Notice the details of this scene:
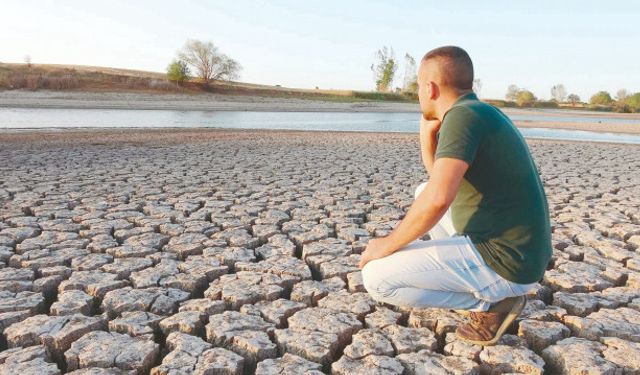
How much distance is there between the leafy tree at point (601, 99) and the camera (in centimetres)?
7156

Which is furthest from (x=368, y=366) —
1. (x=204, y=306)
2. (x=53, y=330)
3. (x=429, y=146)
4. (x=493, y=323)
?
(x=53, y=330)

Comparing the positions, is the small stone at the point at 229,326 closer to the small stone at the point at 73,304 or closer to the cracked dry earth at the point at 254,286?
the cracked dry earth at the point at 254,286

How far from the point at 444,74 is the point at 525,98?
2952 inches

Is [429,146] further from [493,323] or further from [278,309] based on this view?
[278,309]

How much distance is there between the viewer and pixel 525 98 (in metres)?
70.1

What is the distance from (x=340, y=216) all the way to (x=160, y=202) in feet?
5.98

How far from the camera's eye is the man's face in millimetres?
1989

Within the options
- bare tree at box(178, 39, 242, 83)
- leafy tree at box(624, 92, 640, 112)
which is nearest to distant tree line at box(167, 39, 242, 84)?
bare tree at box(178, 39, 242, 83)

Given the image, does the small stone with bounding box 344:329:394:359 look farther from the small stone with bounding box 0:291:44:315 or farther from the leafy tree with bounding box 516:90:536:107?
the leafy tree with bounding box 516:90:536:107

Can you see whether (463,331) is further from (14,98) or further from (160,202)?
(14,98)

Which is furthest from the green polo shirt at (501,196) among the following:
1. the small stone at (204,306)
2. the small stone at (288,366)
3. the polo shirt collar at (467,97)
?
the small stone at (204,306)

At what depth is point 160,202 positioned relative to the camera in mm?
4879

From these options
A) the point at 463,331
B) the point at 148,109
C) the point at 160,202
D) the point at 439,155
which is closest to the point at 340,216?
the point at 160,202

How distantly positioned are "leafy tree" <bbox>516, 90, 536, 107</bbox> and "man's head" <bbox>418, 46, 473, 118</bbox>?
7043cm
